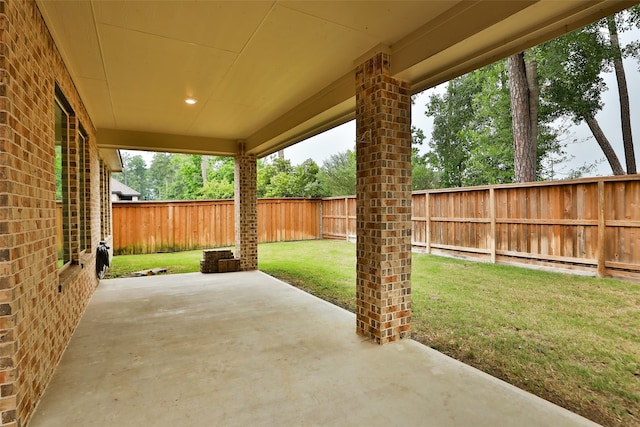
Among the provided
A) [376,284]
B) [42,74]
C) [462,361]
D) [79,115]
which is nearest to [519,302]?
[462,361]

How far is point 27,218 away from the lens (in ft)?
7.08

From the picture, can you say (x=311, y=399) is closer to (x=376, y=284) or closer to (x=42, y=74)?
(x=376, y=284)

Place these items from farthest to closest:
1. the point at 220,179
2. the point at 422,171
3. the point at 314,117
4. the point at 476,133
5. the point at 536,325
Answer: the point at 220,179 → the point at 422,171 → the point at 476,133 → the point at 314,117 → the point at 536,325

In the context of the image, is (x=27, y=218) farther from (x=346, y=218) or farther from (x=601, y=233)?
(x=346, y=218)

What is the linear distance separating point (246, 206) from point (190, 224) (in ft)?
17.6

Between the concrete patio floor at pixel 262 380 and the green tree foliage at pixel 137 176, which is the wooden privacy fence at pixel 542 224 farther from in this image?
the green tree foliage at pixel 137 176

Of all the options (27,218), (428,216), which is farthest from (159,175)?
(27,218)

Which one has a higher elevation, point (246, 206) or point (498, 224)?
point (246, 206)

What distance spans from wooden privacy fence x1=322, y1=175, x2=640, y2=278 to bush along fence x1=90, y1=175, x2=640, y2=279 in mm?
13

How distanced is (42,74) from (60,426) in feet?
8.21

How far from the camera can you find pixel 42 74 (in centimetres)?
260

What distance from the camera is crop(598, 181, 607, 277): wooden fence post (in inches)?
212

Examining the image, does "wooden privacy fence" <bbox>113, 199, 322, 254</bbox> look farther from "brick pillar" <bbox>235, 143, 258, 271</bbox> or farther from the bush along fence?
"brick pillar" <bbox>235, 143, 258, 271</bbox>

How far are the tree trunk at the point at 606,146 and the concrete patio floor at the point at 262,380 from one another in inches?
391
